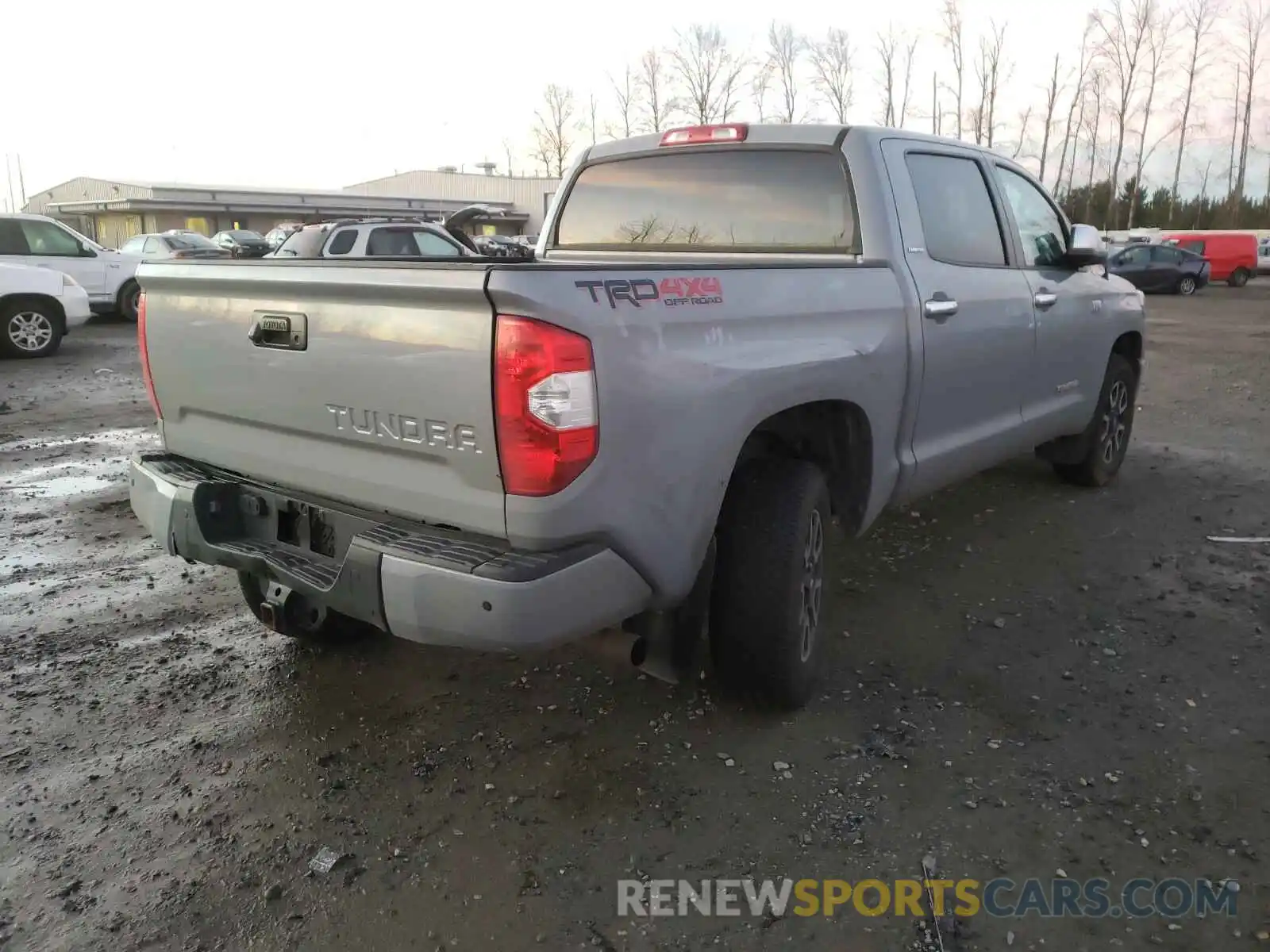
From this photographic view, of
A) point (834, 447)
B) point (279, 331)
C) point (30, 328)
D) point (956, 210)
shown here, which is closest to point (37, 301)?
point (30, 328)

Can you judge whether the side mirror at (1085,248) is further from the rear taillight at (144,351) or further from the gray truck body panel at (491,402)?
the rear taillight at (144,351)

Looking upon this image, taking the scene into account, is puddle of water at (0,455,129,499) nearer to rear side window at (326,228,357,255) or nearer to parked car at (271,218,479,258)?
parked car at (271,218,479,258)

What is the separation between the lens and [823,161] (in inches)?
154

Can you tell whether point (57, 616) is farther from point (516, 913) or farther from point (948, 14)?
point (948, 14)

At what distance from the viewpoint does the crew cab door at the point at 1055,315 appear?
16.1 ft

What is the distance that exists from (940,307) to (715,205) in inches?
41.2

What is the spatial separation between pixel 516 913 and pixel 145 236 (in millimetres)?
22384

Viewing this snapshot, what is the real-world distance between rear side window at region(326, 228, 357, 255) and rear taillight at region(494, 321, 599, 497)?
1327 cm

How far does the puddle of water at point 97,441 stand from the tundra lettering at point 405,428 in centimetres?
551

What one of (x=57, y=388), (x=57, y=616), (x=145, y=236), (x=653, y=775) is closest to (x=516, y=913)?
(x=653, y=775)

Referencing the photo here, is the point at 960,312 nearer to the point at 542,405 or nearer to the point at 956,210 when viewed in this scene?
the point at 956,210

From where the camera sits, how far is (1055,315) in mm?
5043

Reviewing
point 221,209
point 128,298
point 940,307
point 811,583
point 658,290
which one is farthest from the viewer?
point 221,209

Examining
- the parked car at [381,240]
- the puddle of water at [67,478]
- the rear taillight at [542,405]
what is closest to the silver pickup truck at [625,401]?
the rear taillight at [542,405]
